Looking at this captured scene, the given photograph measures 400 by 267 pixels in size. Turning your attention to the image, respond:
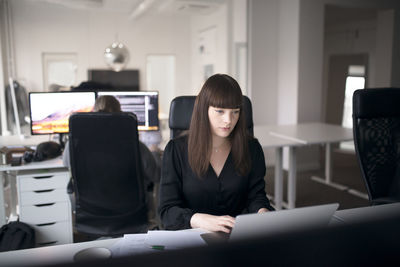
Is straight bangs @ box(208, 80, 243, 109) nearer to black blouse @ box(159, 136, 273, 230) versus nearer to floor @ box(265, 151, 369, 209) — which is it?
black blouse @ box(159, 136, 273, 230)

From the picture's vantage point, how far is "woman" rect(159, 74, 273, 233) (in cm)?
142

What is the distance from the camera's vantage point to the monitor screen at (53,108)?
9.62 ft

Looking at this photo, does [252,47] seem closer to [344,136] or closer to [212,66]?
[212,66]

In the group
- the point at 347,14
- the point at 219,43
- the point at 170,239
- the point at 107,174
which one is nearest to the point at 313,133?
the point at 107,174

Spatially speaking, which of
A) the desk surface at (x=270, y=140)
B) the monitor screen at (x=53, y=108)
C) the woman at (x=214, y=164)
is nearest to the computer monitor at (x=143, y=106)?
the monitor screen at (x=53, y=108)

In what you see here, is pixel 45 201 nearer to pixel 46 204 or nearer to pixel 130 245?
pixel 46 204

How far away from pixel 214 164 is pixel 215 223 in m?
0.41

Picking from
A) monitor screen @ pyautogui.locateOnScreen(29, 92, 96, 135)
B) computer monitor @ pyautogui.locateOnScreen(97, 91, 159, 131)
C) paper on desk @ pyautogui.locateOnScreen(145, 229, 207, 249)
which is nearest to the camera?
paper on desk @ pyautogui.locateOnScreen(145, 229, 207, 249)

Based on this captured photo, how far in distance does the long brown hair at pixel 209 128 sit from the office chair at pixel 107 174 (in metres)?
0.60

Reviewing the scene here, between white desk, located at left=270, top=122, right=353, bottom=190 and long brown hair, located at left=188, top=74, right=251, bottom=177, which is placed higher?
long brown hair, located at left=188, top=74, right=251, bottom=177

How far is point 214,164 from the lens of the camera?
59.7 inches

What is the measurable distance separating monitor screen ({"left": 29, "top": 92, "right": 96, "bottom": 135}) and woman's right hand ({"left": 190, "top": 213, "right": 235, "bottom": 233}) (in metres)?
2.12

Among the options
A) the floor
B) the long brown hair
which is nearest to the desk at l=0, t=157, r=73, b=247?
the long brown hair

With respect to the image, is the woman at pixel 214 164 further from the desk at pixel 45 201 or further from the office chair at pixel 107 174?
the desk at pixel 45 201
